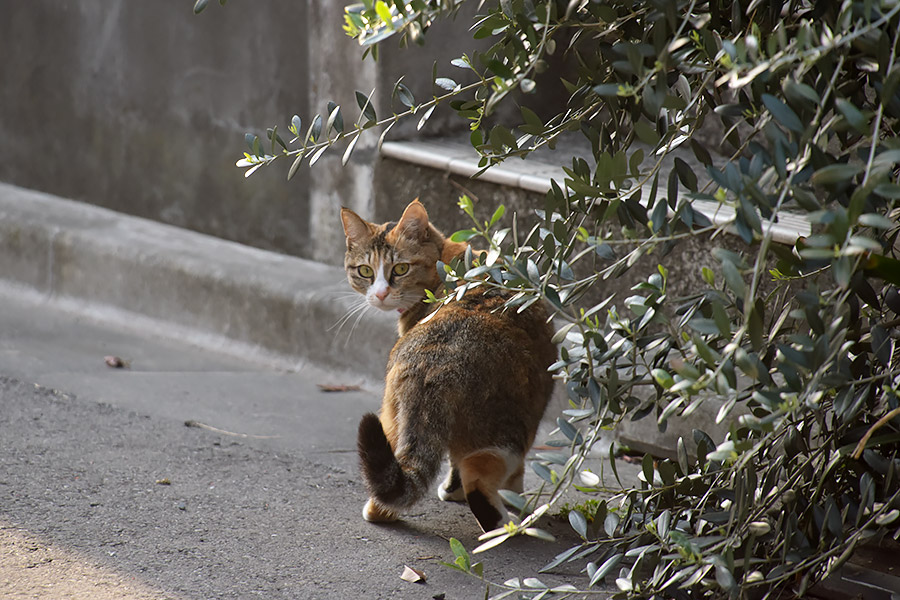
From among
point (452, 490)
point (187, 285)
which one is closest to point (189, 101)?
point (187, 285)

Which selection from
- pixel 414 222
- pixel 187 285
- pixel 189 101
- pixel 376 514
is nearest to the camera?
pixel 376 514

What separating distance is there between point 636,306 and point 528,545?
133cm

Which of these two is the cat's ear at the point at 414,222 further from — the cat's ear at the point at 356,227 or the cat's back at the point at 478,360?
the cat's back at the point at 478,360

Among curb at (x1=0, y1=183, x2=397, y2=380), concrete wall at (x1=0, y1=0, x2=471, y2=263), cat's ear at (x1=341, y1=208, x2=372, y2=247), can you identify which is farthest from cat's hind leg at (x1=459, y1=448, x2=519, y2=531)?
concrete wall at (x1=0, y1=0, x2=471, y2=263)

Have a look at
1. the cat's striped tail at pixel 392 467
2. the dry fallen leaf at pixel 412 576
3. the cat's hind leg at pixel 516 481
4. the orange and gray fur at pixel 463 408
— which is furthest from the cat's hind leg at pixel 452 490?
the dry fallen leaf at pixel 412 576

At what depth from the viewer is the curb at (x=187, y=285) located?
5.14 metres

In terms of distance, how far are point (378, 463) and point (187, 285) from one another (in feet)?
9.31

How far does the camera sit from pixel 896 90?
190cm

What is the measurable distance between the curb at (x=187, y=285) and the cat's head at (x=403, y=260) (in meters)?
0.97

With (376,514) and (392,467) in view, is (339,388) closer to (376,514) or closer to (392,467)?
(376,514)

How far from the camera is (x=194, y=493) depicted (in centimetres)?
367

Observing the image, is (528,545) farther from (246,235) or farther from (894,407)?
(246,235)

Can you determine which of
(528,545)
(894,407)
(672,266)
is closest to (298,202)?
(672,266)

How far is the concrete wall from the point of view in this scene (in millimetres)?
5301
